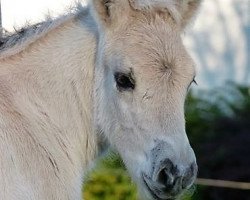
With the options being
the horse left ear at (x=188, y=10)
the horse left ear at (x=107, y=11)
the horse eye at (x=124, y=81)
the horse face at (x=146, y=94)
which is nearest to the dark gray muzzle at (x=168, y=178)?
the horse face at (x=146, y=94)

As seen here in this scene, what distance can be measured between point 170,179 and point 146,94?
550mm

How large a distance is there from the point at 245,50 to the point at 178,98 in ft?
33.9

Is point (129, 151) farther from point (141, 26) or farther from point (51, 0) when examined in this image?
point (51, 0)

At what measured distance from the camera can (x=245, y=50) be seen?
15.5m

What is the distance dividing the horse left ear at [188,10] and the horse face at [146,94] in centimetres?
20

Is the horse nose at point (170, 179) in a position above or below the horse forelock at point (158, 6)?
below

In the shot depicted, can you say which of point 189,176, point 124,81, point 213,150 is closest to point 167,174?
point 189,176

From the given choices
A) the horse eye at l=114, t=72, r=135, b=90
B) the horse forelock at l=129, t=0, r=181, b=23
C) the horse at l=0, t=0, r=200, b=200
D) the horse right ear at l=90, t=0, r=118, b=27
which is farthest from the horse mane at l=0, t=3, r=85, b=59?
the horse eye at l=114, t=72, r=135, b=90

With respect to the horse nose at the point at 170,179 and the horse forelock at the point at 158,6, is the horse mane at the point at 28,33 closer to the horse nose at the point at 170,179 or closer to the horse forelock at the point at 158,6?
the horse forelock at the point at 158,6

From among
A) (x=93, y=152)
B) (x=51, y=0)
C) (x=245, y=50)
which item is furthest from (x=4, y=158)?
(x=245, y=50)

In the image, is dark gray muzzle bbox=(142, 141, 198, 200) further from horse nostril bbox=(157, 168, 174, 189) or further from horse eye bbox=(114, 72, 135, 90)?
horse eye bbox=(114, 72, 135, 90)

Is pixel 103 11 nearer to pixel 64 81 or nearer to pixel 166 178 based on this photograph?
pixel 64 81

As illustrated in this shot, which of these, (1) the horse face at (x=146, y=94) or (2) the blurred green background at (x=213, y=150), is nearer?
(1) the horse face at (x=146, y=94)

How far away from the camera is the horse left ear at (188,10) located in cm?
585
